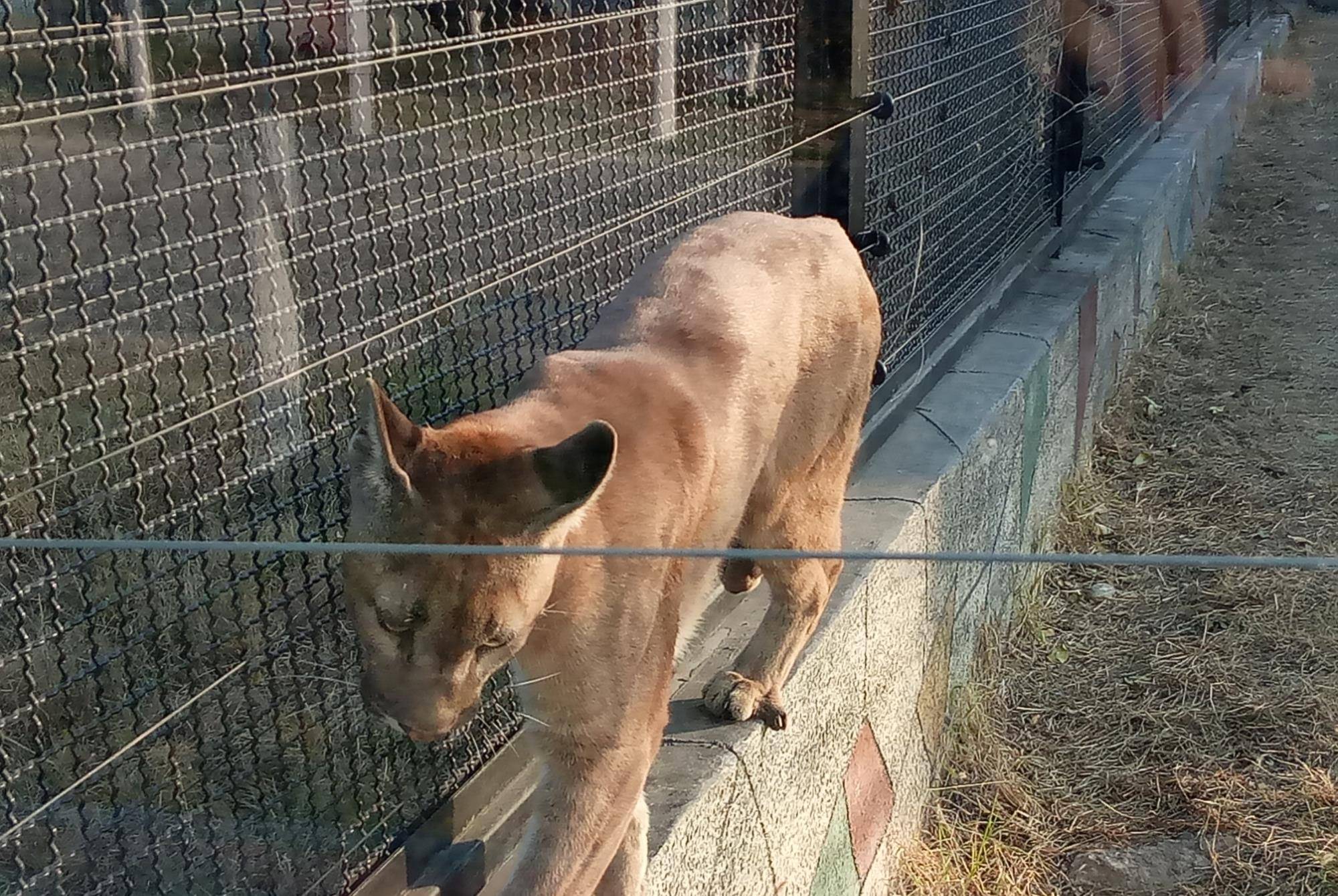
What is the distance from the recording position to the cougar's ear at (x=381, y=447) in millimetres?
1975

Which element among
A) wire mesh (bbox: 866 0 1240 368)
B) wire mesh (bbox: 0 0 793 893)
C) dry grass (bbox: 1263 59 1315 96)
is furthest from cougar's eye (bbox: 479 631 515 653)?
dry grass (bbox: 1263 59 1315 96)

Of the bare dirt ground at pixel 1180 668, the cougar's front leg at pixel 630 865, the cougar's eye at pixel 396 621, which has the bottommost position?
the bare dirt ground at pixel 1180 668

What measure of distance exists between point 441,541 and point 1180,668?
11.4 feet

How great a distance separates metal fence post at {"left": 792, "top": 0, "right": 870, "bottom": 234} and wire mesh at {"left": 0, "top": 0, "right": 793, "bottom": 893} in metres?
0.11

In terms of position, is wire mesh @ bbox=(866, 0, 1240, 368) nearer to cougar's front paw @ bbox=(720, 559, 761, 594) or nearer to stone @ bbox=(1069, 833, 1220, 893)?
cougar's front paw @ bbox=(720, 559, 761, 594)

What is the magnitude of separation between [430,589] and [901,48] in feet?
10.4

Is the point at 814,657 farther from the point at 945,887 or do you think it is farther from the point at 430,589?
the point at 430,589

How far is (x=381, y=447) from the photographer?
6.54ft

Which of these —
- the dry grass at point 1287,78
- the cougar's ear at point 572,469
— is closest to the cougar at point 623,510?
the cougar's ear at point 572,469

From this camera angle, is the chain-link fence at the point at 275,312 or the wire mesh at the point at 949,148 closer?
the chain-link fence at the point at 275,312

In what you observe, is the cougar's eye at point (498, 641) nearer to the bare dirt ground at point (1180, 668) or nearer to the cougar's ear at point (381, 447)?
the cougar's ear at point (381, 447)

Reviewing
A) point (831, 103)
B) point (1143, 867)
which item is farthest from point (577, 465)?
point (1143, 867)

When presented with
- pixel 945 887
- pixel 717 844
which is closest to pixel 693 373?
pixel 717 844

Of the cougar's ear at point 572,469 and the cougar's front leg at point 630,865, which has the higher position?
the cougar's ear at point 572,469
